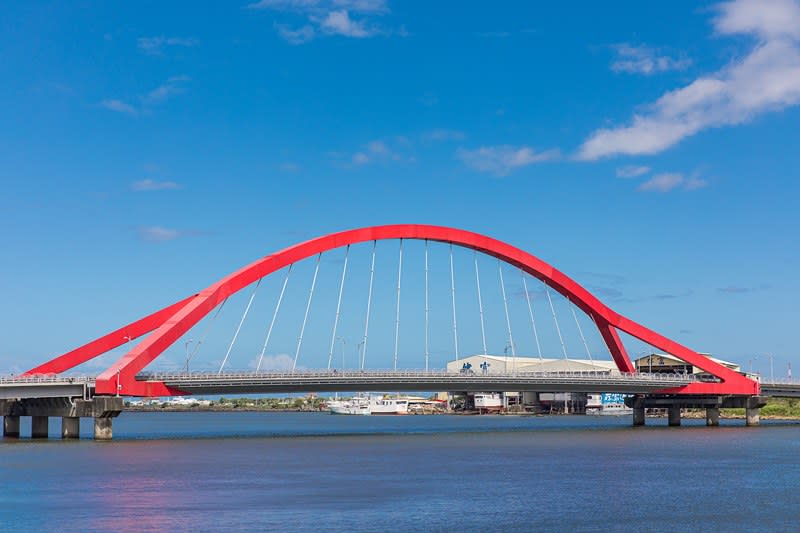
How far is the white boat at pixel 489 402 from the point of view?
159 metres

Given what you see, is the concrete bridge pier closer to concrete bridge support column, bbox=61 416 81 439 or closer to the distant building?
the distant building

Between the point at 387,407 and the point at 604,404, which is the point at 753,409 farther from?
the point at 387,407

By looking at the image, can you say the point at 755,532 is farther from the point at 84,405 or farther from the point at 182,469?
the point at 84,405

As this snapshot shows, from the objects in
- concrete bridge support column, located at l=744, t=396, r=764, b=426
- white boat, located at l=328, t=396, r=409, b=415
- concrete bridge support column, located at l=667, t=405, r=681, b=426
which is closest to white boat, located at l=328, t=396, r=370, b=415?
white boat, located at l=328, t=396, r=409, b=415

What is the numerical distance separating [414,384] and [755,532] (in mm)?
41295

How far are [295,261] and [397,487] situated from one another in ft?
112

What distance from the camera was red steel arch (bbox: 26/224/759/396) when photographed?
59.7 metres

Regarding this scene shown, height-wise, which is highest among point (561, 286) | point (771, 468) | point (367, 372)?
point (561, 286)

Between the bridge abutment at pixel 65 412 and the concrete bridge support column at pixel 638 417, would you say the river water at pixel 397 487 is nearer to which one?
the bridge abutment at pixel 65 412

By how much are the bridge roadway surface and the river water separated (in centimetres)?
337

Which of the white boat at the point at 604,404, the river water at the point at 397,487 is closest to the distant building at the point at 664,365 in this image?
the white boat at the point at 604,404

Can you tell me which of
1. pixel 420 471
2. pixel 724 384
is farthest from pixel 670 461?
pixel 724 384

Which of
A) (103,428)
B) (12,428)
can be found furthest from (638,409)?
(12,428)

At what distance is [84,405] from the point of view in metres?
58.8
